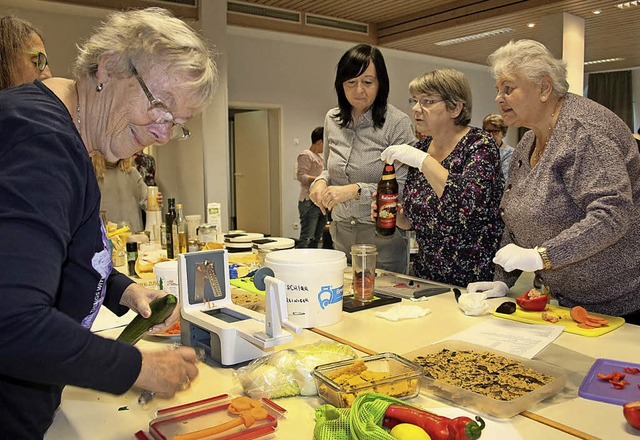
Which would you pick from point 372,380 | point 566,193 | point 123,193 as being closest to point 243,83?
point 123,193

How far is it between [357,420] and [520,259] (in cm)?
93

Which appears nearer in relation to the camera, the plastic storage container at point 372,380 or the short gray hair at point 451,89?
the plastic storage container at point 372,380

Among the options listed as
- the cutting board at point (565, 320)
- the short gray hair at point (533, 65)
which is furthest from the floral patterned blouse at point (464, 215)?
the cutting board at point (565, 320)

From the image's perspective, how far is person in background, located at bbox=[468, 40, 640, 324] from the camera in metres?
1.61

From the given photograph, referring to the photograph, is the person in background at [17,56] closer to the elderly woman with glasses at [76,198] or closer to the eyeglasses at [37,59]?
the eyeglasses at [37,59]

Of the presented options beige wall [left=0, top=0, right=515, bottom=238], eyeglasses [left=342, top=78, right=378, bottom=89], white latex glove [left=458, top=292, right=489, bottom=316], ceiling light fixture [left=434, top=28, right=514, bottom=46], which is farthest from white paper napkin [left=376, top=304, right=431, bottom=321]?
ceiling light fixture [left=434, top=28, right=514, bottom=46]

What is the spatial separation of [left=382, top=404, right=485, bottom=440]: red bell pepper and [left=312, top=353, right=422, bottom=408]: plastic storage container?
3.7 inches

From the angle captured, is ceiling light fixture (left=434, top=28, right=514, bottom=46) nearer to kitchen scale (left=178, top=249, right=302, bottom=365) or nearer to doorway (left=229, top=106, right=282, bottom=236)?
doorway (left=229, top=106, right=282, bottom=236)

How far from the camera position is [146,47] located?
3.31 ft

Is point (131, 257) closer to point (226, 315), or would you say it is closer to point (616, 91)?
point (226, 315)

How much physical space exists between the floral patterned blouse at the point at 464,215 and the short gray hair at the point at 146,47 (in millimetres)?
1256

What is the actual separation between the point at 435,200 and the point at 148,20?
1410 mm

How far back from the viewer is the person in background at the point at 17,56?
91.3 inches

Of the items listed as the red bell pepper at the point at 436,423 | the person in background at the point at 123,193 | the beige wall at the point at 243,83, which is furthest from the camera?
the beige wall at the point at 243,83
